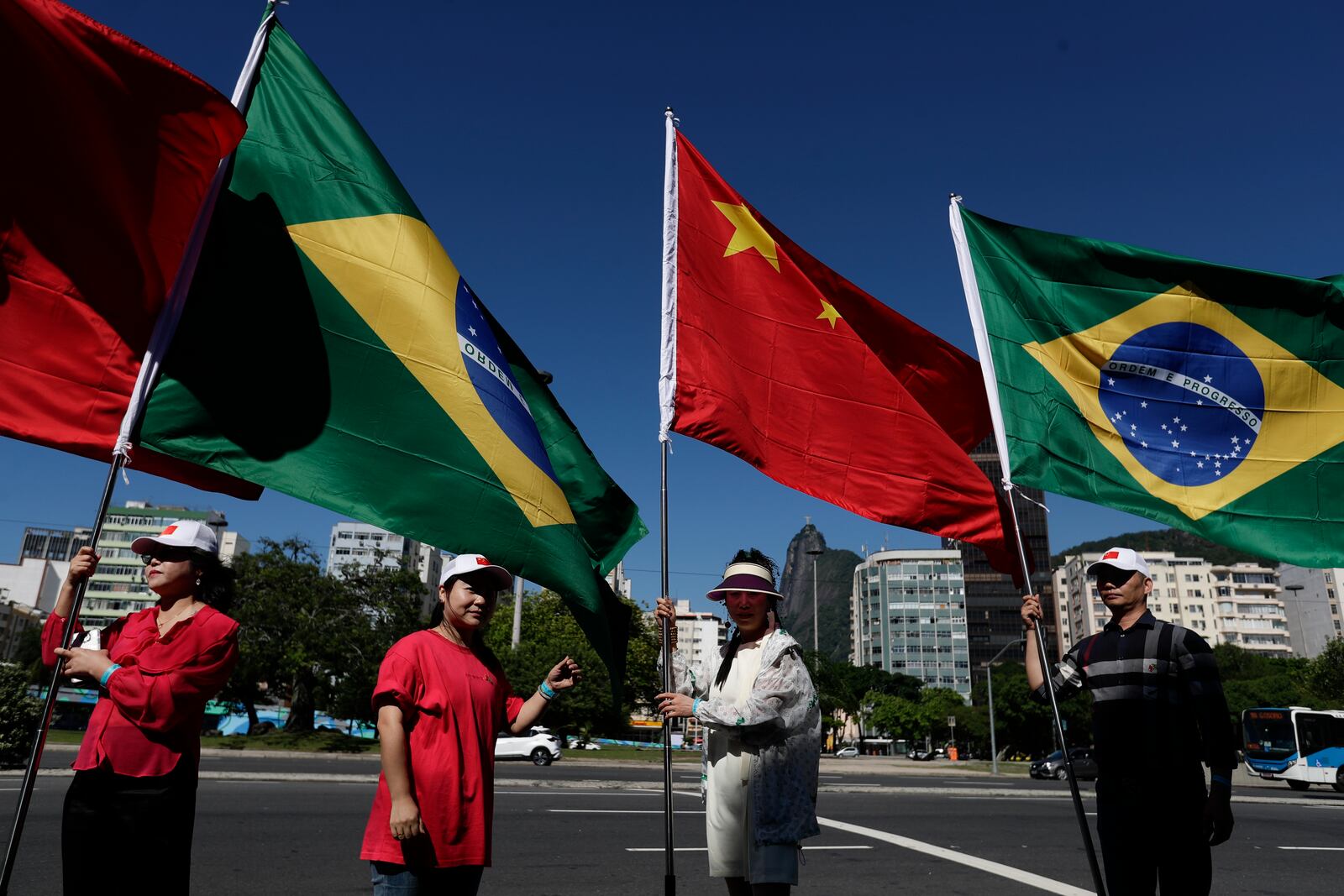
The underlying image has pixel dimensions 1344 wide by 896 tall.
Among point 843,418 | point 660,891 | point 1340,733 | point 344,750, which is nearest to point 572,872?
point 660,891

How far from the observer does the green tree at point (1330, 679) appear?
5609 centimetres

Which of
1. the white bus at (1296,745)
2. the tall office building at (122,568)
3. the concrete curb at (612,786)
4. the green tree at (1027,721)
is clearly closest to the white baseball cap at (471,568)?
the concrete curb at (612,786)

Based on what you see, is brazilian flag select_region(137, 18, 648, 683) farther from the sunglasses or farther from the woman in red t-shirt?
the woman in red t-shirt

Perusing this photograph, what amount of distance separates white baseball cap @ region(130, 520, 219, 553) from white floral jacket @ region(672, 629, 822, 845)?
2216 mm

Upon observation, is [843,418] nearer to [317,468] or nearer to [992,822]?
[317,468]

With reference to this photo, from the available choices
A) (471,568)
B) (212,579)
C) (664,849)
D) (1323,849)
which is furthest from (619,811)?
(471,568)

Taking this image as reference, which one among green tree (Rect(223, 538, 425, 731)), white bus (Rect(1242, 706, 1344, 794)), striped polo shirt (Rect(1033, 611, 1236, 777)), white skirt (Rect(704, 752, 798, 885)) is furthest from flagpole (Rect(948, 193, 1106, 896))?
green tree (Rect(223, 538, 425, 731))

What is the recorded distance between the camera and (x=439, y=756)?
3355mm

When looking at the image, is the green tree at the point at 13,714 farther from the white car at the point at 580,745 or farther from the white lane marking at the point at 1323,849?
the white car at the point at 580,745

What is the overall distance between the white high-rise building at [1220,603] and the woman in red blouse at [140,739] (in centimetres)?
12759

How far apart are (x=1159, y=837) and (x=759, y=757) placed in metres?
1.80

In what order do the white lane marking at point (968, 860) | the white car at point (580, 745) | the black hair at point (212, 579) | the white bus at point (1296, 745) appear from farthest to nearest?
1. the white car at point (580, 745)
2. the white bus at point (1296, 745)
3. the white lane marking at point (968, 860)
4. the black hair at point (212, 579)

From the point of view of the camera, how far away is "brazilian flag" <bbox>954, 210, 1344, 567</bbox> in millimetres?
5305

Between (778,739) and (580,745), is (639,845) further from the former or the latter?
(580,745)
